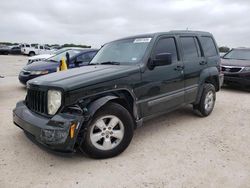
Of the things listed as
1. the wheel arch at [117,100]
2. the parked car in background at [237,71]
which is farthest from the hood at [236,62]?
the wheel arch at [117,100]

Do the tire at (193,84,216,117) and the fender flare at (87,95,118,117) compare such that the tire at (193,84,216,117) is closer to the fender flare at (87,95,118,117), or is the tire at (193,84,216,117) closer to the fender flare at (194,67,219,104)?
the fender flare at (194,67,219,104)

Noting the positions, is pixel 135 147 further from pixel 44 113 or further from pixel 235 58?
pixel 235 58

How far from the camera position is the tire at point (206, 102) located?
5.36 m

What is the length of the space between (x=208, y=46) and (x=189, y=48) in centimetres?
92

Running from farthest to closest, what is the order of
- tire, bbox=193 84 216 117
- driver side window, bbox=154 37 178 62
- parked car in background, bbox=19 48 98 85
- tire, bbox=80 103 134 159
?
parked car in background, bbox=19 48 98 85, tire, bbox=193 84 216 117, driver side window, bbox=154 37 178 62, tire, bbox=80 103 134 159

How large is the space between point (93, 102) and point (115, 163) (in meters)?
0.89

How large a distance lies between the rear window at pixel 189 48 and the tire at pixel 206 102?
0.81 metres

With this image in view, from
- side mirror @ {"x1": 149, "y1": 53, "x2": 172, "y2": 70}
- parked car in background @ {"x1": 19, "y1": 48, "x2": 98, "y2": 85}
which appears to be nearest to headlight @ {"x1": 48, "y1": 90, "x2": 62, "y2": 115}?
side mirror @ {"x1": 149, "y1": 53, "x2": 172, "y2": 70}

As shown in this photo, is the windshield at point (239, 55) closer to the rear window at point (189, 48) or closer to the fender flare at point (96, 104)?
the rear window at point (189, 48)

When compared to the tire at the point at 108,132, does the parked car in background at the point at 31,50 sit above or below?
above

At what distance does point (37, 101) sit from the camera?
353cm

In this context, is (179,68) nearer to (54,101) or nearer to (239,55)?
(54,101)

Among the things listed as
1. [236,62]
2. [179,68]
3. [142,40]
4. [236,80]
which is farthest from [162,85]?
[236,62]

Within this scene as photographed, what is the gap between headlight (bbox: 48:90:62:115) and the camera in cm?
322
